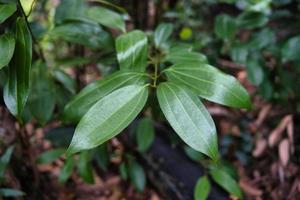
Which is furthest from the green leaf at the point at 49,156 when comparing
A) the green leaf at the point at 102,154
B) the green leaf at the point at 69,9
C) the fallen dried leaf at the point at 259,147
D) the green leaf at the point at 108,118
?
the fallen dried leaf at the point at 259,147

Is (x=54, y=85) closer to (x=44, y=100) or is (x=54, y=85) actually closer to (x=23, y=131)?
(x=44, y=100)

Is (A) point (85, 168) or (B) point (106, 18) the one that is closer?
(B) point (106, 18)

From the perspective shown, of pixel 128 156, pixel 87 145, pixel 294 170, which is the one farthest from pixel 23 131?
pixel 294 170

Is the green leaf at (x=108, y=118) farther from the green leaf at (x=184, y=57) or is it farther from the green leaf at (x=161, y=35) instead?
the green leaf at (x=161, y=35)

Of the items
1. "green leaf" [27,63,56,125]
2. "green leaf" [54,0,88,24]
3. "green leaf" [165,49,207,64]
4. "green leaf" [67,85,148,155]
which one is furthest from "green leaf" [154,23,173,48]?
"green leaf" [67,85,148,155]

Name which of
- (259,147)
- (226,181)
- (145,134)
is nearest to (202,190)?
(226,181)

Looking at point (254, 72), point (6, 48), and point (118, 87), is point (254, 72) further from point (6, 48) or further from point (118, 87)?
point (6, 48)
